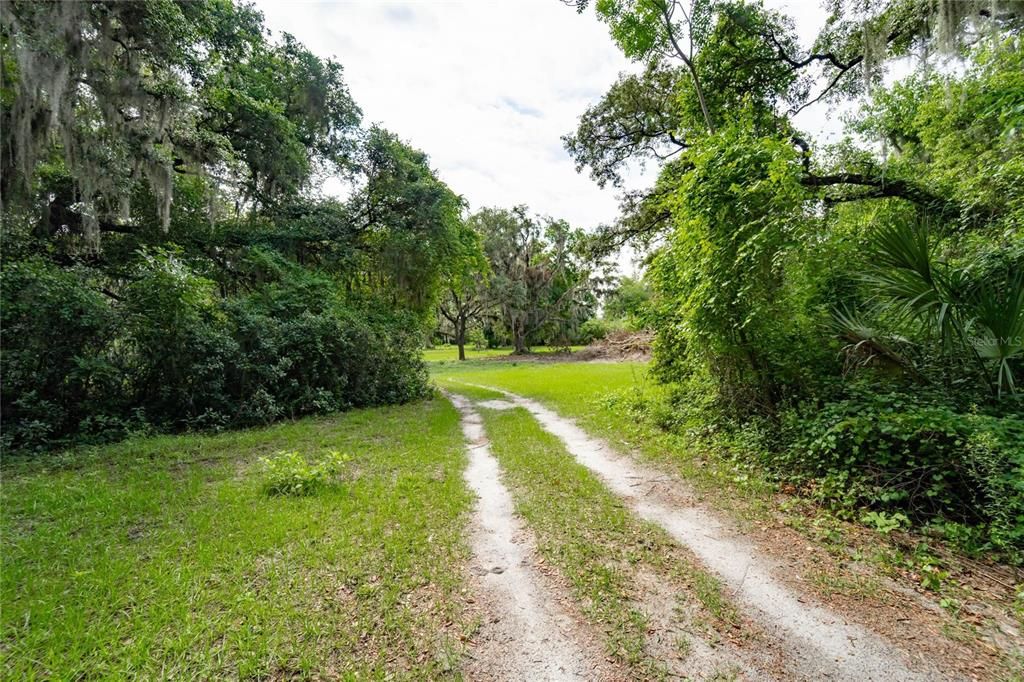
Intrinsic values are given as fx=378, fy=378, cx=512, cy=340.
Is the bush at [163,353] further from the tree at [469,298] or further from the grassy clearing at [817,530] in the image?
the tree at [469,298]

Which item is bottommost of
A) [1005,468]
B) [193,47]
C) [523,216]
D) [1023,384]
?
[1005,468]

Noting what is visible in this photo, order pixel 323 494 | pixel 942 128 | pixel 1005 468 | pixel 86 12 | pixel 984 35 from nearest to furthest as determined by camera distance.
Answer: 1. pixel 1005 468
2. pixel 323 494
3. pixel 984 35
4. pixel 86 12
5. pixel 942 128

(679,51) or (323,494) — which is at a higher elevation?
(679,51)

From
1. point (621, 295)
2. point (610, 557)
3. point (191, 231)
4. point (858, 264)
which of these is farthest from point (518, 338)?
point (610, 557)

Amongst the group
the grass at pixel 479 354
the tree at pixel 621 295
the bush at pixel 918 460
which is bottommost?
the grass at pixel 479 354

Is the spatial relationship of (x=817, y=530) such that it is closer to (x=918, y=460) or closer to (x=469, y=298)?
(x=918, y=460)

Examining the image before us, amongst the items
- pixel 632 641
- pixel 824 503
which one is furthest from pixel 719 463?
pixel 632 641

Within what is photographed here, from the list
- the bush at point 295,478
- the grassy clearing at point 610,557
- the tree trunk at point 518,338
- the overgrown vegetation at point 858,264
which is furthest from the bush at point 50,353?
the tree trunk at point 518,338

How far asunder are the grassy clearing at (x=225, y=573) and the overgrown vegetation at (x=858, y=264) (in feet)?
13.8

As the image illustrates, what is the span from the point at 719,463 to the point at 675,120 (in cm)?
940

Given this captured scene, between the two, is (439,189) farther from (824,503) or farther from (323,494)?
(824,503)

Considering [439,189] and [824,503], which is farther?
[439,189]

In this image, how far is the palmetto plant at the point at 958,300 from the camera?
11.9ft

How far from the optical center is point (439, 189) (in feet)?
44.6
